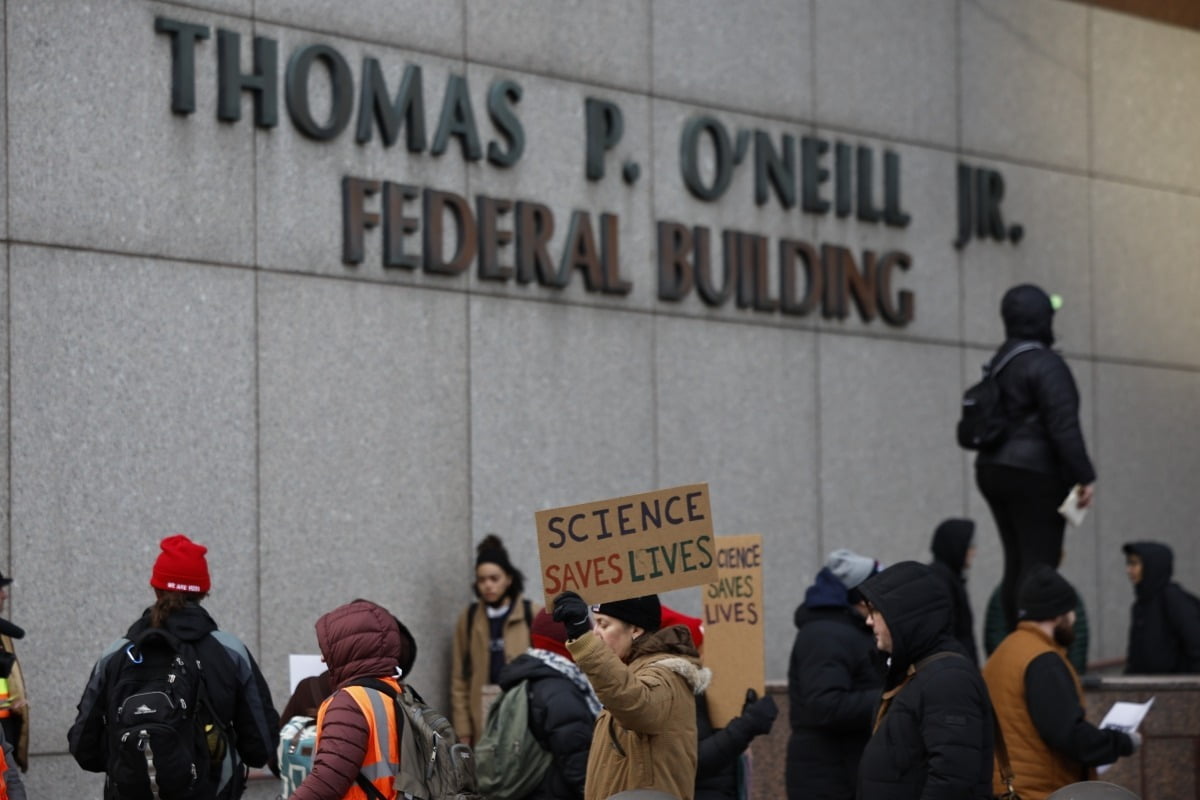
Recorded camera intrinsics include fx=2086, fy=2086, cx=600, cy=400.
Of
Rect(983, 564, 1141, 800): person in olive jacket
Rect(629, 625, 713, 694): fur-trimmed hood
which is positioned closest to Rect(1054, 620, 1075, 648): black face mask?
Rect(983, 564, 1141, 800): person in olive jacket

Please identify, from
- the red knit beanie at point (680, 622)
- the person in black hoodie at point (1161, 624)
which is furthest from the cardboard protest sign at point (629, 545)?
the person in black hoodie at point (1161, 624)

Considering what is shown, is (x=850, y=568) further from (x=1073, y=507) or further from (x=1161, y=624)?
(x=1161, y=624)

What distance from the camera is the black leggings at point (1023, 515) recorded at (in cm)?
1077

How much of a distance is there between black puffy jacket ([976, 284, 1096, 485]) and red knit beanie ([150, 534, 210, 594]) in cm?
477

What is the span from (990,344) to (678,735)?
10426 millimetres

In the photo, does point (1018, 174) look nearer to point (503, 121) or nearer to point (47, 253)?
point (503, 121)

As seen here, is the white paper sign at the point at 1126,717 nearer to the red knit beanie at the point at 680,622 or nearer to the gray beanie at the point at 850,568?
the gray beanie at the point at 850,568

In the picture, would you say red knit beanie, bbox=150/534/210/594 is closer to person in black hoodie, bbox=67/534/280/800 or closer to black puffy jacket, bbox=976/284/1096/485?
person in black hoodie, bbox=67/534/280/800

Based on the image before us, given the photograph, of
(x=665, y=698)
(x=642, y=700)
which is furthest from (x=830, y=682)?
(x=642, y=700)

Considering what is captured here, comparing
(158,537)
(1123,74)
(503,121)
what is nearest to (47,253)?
(158,537)

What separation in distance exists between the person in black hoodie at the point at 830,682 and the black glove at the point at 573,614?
2.65 metres

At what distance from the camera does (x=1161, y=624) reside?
12219 millimetres

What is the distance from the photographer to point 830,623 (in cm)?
870

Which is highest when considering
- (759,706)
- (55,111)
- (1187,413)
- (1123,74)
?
(1123,74)
